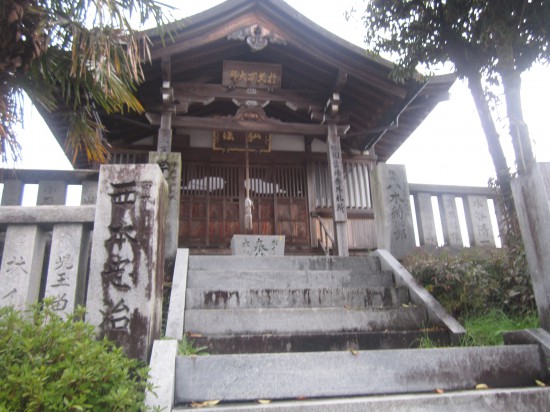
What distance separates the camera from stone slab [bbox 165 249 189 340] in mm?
3578

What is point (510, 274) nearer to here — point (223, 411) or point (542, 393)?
point (542, 393)

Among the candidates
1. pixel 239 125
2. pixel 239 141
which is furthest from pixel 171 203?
pixel 239 141

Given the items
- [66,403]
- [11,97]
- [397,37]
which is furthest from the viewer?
[397,37]

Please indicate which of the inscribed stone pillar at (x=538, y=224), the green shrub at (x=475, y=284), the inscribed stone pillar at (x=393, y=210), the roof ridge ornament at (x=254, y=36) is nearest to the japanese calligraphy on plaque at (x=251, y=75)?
the roof ridge ornament at (x=254, y=36)

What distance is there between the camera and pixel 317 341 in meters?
3.77

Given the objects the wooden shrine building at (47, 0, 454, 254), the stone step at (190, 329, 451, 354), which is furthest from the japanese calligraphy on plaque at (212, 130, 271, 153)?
the stone step at (190, 329, 451, 354)

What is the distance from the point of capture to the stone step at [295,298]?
4.37 meters

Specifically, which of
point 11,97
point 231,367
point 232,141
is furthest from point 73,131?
point 232,141

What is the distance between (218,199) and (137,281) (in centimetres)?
724

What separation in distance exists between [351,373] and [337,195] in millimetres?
5595

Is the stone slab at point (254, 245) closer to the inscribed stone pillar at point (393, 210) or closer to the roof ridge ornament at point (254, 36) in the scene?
the inscribed stone pillar at point (393, 210)

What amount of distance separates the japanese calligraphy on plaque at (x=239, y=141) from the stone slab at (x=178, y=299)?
5487 mm

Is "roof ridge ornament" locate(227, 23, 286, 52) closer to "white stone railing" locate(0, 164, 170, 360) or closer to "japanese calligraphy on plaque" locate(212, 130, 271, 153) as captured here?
"japanese calligraphy on plaque" locate(212, 130, 271, 153)

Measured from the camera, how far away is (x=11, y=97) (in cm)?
424
